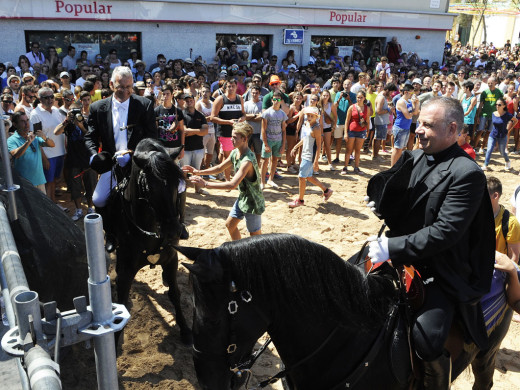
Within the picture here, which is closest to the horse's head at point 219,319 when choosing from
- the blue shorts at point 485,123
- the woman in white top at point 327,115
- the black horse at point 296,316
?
the black horse at point 296,316

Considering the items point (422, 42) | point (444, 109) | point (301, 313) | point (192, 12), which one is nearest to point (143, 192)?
point (301, 313)

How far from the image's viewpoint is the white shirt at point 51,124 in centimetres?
750

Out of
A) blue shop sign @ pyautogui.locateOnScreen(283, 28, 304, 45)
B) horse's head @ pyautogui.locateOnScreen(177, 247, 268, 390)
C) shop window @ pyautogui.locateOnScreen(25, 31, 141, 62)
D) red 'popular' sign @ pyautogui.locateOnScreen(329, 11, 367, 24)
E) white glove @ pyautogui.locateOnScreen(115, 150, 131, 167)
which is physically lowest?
horse's head @ pyautogui.locateOnScreen(177, 247, 268, 390)

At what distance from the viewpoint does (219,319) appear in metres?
2.38

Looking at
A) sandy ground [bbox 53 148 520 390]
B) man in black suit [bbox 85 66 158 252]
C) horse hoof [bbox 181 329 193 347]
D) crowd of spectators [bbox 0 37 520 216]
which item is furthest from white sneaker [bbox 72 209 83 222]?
horse hoof [bbox 181 329 193 347]

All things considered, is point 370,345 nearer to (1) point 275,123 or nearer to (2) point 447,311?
(2) point 447,311

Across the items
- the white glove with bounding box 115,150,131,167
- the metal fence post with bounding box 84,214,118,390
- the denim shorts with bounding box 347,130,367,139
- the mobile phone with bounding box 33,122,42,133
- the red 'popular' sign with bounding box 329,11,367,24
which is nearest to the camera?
the metal fence post with bounding box 84,214,118,390

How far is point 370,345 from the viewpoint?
9.21ft

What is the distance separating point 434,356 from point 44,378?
2.37 meters

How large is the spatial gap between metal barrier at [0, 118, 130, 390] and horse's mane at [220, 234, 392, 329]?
934 mm

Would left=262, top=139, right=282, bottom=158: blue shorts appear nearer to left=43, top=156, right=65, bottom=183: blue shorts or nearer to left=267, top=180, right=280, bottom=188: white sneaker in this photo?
left=267, top=180, right=280, bottom=188: white sneaker

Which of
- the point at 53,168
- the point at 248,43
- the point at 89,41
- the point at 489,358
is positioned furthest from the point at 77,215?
the point at 248,43

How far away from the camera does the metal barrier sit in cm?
130

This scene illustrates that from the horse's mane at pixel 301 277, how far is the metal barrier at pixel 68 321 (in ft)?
3.06
